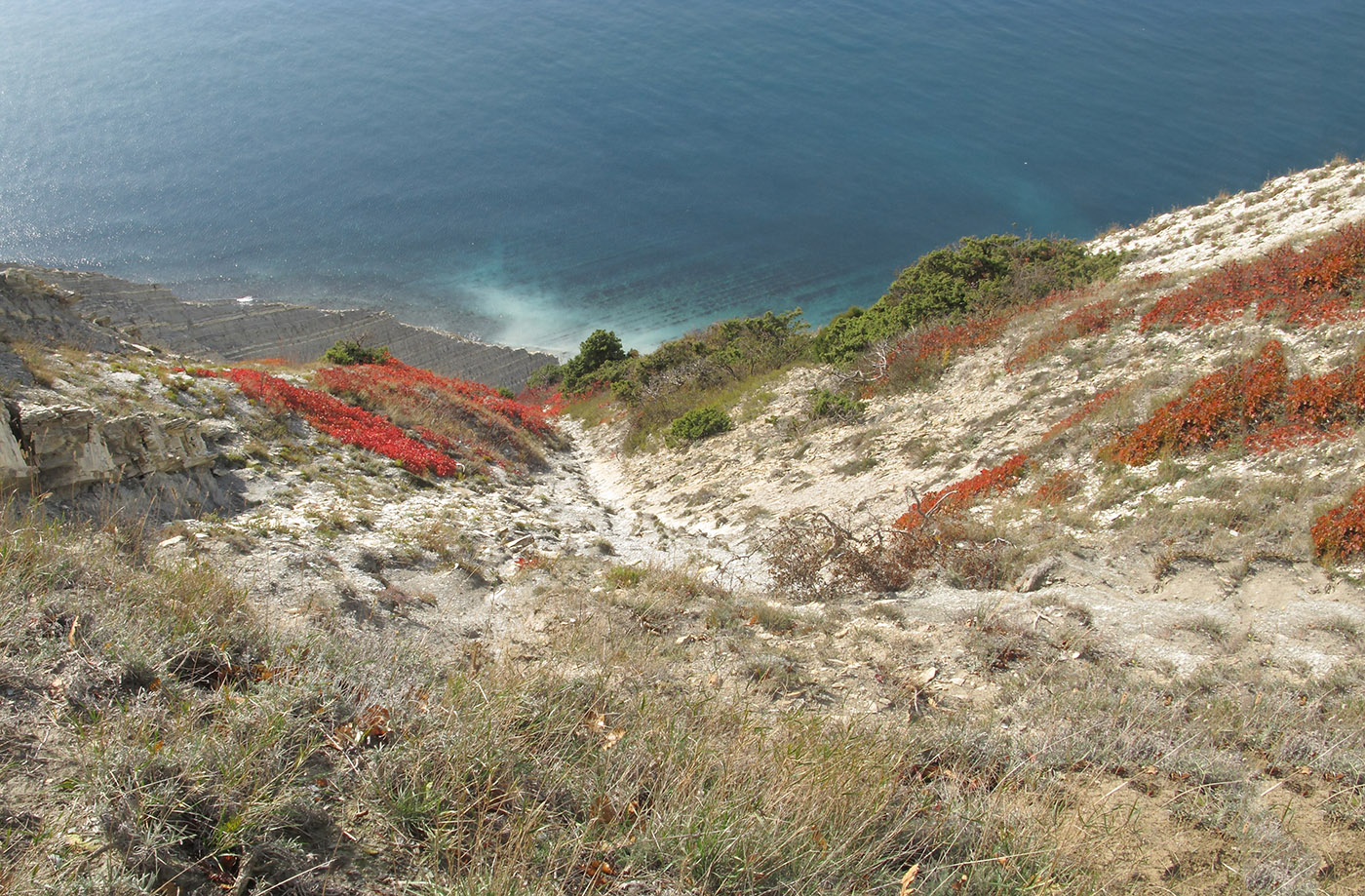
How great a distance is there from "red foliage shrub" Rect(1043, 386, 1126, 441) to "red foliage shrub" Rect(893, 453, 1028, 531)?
86 centimetres

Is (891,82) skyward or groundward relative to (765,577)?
skyward

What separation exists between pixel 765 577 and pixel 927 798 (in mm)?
7722

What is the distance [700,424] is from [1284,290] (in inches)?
591

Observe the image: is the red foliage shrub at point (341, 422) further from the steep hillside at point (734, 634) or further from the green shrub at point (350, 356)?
the green shrub at point (350, 356)

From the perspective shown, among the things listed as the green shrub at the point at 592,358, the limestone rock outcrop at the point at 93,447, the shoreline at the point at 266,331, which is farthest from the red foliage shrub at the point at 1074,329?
the shoreline at the point at 266,331

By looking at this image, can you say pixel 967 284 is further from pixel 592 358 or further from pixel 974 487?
pixel 592 358

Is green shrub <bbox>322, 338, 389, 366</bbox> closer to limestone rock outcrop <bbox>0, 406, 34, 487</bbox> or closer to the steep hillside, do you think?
the steep hillside

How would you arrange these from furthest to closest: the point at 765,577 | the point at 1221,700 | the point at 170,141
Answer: the point at 170,141 → the point at 765,577 → the point at 1221,700

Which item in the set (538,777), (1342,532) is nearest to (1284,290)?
(1342,532)

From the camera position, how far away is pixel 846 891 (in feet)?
10.3

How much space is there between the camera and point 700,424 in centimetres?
2288

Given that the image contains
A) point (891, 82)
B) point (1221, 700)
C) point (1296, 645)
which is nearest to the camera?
point (1221, 700)

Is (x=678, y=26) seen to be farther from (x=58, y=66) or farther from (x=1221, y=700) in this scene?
(x=1221, y=700)

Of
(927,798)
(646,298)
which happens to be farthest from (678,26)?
(927,798)
